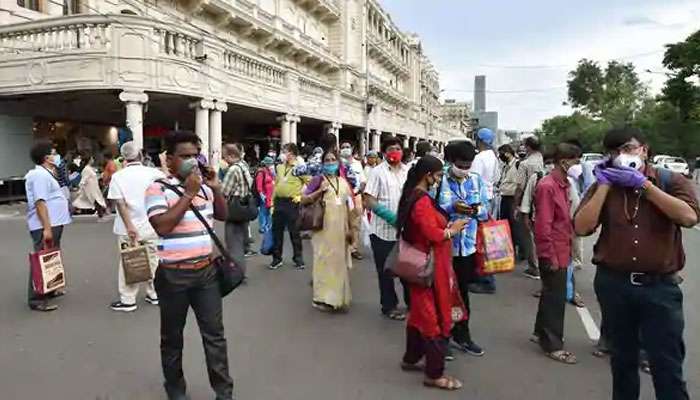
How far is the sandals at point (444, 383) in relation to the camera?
13.5ft

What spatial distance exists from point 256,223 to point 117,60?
5.45m

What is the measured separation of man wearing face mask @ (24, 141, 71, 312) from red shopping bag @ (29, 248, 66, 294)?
130 millimetres

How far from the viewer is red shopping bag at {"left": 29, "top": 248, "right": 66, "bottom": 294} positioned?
608 centimetres

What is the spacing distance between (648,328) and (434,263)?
1454 mm

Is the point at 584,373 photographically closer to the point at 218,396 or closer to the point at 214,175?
the point at 218,396

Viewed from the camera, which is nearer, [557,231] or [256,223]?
[557,231]

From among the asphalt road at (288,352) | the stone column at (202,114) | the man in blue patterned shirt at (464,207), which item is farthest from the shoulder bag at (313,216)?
the stone column at (202,114)

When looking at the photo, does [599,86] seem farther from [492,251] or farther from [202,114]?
[492,251]

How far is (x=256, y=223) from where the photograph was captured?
13812mm

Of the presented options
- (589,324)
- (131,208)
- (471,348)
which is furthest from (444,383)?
(131,208)

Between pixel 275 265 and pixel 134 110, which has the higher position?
pixel 134 110

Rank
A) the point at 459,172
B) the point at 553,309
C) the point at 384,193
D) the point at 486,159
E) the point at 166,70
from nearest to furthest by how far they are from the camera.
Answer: the point at 459,172
the point at 553,309
the point at 384,193
the point at 486,159
the point at 166,70

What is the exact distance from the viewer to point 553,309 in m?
4.89

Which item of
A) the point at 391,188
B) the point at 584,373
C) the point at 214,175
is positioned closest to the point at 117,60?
the point at 391,188
